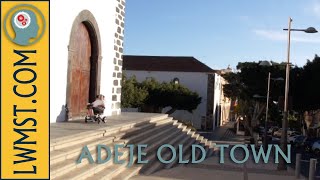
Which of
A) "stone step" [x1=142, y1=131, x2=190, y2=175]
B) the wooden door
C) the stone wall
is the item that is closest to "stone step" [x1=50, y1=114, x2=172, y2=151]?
"stone step" [x1=142, y1=131, x2=190, y2=175]

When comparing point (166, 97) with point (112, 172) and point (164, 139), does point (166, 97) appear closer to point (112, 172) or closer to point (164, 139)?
point (164, 139)

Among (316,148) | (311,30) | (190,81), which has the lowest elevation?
(316,148)

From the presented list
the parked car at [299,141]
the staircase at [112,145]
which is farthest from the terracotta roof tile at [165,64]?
the staircase at [112,145]

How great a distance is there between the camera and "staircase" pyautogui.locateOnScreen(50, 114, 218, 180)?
7.94 meters

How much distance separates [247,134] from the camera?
53969mm

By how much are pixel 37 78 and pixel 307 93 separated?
1512 inches

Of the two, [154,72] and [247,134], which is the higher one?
[154,72]

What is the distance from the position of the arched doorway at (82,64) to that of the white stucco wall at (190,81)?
143 ft

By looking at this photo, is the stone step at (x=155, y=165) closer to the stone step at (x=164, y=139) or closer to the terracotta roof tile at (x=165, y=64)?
the stone step at (x=164, y=139)

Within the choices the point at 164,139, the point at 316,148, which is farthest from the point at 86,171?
the point at 316,148

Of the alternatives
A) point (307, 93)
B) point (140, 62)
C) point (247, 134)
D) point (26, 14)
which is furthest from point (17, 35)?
point (140, 62)

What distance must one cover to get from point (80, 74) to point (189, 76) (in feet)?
149

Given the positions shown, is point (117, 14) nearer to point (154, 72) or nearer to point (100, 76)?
point (100, 76)

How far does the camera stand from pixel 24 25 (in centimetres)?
602
